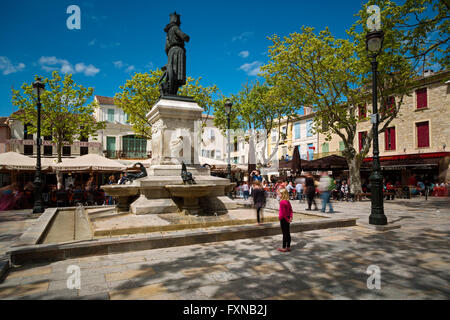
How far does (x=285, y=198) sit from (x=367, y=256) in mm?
1867

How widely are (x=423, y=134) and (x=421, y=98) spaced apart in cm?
318

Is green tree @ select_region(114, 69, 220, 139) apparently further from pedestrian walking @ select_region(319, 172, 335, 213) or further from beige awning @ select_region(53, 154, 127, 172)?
pedestrian walking @ select_region(319, 172, 335, 213)

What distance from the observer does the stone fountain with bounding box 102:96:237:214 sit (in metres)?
7.63

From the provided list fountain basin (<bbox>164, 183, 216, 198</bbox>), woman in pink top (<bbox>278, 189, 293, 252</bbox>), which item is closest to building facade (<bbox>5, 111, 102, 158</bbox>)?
fountain basin (<bbox>164, 183, 216, 198</bbox>)

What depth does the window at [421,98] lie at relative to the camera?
78.3 ft

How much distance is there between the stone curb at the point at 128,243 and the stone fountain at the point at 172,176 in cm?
151

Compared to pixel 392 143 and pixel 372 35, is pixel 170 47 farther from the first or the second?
pixel 392 143

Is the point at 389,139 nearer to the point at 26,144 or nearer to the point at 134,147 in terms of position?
the point at 134,147

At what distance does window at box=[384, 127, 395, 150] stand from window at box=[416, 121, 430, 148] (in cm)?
219

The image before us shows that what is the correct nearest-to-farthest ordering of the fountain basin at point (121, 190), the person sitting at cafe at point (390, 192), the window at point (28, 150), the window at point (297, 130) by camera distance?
the fountain basin at point (121, 190), the person sitting at cafe at point (390, 192), the window at point (28, 150), the window at point (297, 130)

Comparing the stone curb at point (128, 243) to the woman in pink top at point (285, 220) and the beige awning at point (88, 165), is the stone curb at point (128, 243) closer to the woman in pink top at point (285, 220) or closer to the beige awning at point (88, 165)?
the woman in pink top at point (285, 220)

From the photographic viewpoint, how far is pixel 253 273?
4.21 meters

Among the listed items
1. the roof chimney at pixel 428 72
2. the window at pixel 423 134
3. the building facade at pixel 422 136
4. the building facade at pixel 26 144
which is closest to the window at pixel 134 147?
the building facade at pixel 26 144
